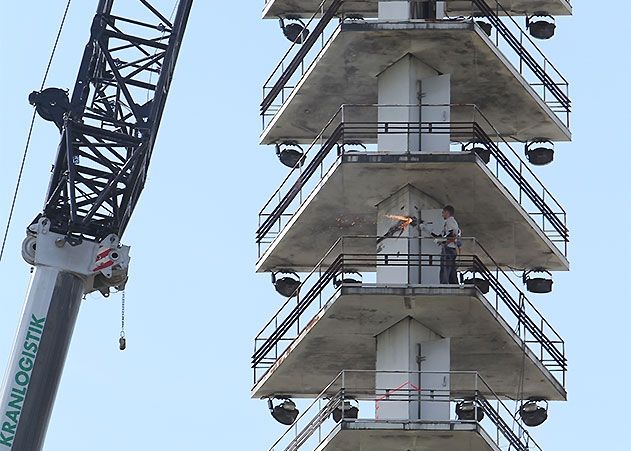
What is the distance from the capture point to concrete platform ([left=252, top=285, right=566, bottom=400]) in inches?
2739

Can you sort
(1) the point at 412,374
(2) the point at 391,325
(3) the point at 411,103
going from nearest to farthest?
(1) the point at 412,374
(2) the point at 391,325
(3) the point at 411,103

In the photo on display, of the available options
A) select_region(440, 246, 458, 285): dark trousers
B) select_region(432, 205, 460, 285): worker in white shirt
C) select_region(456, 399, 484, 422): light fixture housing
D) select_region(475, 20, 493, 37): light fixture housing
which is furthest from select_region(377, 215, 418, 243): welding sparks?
select_region(475, 20, 493, 37): light fixture housing

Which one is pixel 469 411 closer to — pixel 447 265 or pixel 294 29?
pixel 447 265

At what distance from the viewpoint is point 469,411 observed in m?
69.9

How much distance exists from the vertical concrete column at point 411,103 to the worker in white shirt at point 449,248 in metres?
2.38

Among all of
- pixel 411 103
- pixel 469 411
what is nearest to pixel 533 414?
pixel 469 411

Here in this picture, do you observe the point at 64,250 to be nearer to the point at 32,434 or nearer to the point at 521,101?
the point at 32,434

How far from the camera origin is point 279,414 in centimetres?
7288

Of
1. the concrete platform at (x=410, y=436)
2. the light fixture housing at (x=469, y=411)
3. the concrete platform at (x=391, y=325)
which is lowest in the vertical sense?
the concrete platform at (x=410, y=436)

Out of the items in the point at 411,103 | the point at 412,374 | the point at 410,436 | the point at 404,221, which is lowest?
the point at 410,436

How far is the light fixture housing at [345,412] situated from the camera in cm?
6938

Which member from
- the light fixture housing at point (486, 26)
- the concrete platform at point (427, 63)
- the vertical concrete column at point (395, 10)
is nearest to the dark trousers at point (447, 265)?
the concrete platform at point (427, 63)

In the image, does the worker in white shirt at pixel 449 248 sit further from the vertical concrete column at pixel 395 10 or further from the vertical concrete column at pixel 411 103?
the vertical concrete column at pixel 395 10

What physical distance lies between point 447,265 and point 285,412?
20.9 ft
